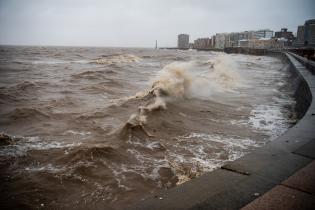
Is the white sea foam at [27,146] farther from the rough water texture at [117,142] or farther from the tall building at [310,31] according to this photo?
the tall building at [310,31]

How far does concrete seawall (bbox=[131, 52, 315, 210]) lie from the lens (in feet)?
6.92

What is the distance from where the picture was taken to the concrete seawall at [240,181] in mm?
2109

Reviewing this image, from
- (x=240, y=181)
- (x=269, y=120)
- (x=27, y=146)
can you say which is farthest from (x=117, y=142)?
(x=269, y=120)

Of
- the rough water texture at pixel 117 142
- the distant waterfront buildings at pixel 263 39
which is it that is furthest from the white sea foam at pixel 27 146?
the distant waterfront buildings at pixel 263 39

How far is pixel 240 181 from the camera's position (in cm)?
245

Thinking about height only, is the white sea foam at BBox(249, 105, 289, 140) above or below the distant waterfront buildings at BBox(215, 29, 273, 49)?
below

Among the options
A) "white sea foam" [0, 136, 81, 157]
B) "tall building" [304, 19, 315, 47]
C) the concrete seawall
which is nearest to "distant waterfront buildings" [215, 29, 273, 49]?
"tall building" [304, 19, 315, 47]

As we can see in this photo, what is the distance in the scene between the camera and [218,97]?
991cm

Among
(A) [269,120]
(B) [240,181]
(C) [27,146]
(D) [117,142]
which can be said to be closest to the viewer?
(B) [240,181]

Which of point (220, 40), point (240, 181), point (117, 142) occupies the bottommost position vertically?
point (117, 142)

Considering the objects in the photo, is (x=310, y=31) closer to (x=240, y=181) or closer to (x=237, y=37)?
(x=237, y=37)

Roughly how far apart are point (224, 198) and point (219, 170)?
1.93ft

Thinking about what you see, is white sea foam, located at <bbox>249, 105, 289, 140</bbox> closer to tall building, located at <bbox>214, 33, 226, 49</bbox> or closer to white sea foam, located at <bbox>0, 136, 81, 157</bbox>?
white sea foam, located at <bbox>0, 136, 81, 157</bbox>

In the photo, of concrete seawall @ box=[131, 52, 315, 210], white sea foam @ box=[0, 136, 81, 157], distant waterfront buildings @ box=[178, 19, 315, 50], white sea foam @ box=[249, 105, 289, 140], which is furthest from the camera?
distant waterfront buildings @ box=[178, 19, 315, 50]
